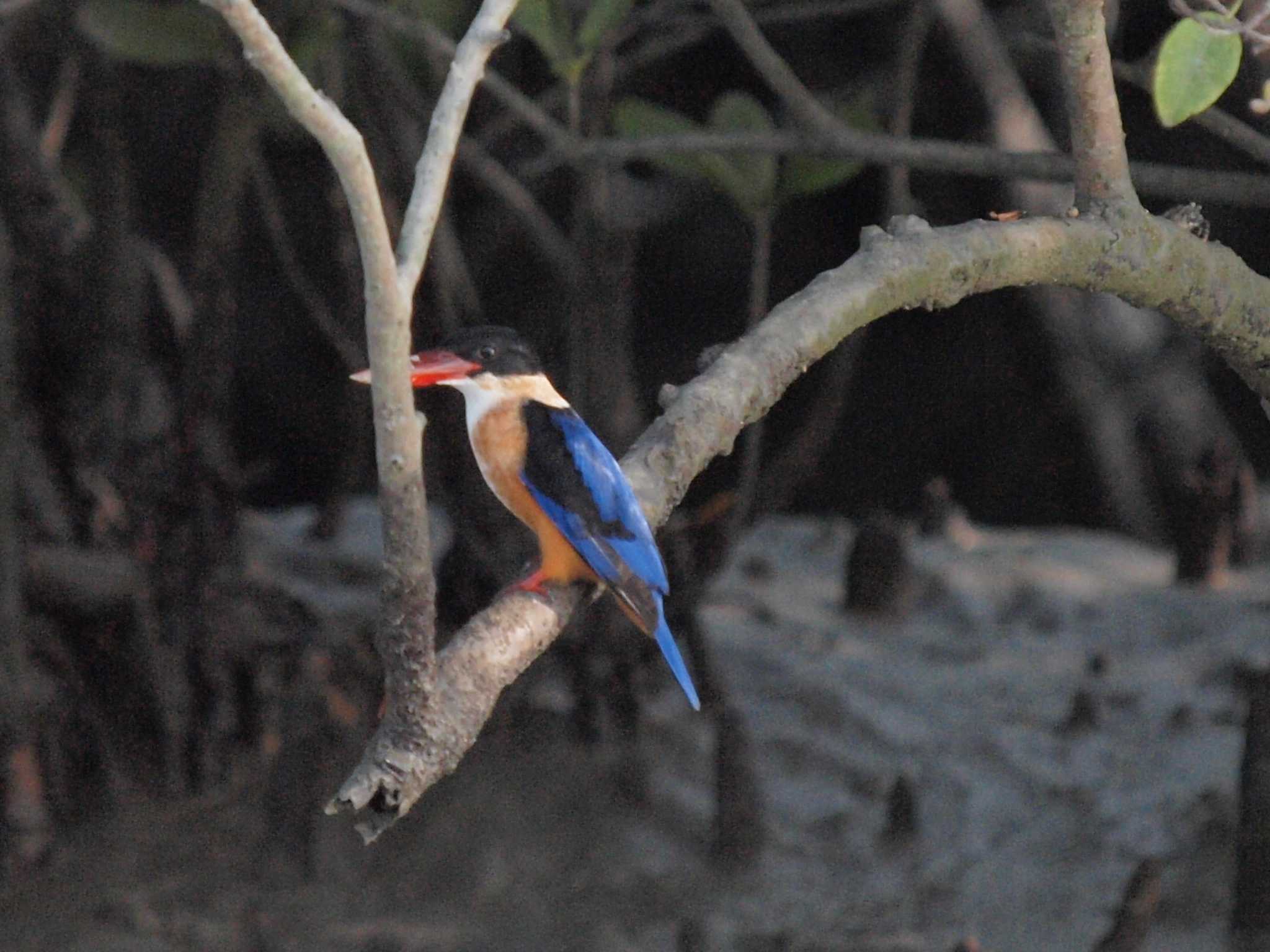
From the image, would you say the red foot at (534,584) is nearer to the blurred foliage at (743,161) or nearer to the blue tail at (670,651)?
the blue tail at (670,651)

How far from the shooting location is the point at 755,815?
3.96m

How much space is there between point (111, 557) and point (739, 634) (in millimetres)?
1621

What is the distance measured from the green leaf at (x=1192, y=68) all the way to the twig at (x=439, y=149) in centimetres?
59

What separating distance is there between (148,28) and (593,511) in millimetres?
2192

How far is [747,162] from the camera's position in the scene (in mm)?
3814

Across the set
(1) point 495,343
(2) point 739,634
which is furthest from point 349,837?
(1) point 495,343

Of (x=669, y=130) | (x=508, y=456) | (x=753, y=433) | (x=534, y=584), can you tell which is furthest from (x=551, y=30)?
(x=534, y=584)

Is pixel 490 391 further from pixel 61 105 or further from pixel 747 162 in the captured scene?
pixel 61 105

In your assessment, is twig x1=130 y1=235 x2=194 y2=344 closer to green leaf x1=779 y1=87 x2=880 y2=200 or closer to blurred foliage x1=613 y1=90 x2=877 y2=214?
blurred foliage x1=613 y1=90 x2=877 y2=214

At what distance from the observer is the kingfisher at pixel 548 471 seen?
2.38 metres

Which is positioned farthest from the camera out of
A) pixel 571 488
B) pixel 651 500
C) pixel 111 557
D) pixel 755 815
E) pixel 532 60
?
pixel 532 60

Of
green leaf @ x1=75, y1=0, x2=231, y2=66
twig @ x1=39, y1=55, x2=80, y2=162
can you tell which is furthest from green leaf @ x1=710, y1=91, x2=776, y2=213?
twig @ x1=39, y1=55, x2=80, y2=162

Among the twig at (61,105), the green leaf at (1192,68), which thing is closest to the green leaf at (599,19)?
the green leaf at (1192,68)

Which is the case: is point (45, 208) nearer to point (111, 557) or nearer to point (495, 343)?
point (111, 557)
